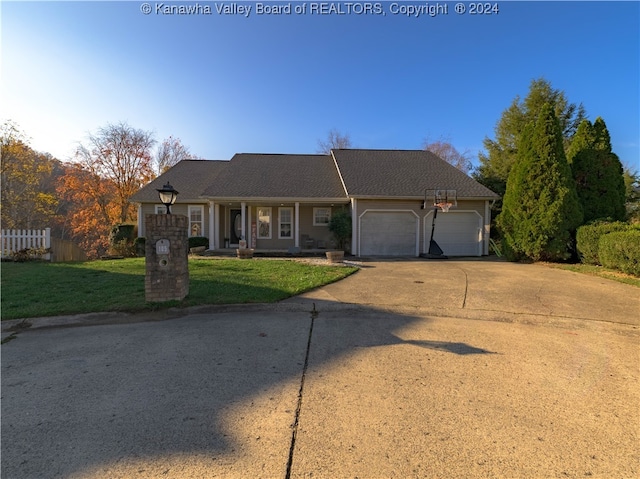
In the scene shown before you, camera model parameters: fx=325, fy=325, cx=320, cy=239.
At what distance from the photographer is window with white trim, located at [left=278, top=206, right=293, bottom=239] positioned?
16.3m

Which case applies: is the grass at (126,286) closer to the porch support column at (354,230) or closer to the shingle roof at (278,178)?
the porch support column at (354,230)

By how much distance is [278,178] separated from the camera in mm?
16938

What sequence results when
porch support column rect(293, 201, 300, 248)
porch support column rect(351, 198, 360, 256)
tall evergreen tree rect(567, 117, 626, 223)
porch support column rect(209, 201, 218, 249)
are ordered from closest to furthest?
tall evergreen tree rect(567, 117, 626, 223), porch support column rect(351, 198, 360, 256), porch support column rect(209, 201, 218, 249), porch support column rect(293, 201, 300, 248)

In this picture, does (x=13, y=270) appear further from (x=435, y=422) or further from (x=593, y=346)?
(x=593, y=346)

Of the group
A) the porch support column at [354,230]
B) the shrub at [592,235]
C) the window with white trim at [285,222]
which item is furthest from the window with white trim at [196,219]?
the shrub at [592,235]

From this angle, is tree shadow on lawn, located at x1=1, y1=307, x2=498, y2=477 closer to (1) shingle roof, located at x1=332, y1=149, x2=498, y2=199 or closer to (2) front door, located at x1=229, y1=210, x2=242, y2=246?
(1) shingle roof, located at x1=332, y1=149, x2=498, y2=199

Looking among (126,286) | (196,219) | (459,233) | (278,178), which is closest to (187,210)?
(196,219)

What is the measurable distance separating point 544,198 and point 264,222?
11840mm

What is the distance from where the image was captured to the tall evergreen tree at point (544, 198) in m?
11.4

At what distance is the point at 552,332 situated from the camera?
4777 millimetres

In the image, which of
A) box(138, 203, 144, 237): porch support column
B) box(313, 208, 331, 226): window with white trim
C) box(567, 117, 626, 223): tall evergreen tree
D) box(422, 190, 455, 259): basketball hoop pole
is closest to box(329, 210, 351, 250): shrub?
box(313, 208, 331, 226): window with white trim

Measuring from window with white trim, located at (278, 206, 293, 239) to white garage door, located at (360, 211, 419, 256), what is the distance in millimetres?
3760

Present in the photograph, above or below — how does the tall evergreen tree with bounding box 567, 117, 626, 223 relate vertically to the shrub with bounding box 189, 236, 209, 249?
above

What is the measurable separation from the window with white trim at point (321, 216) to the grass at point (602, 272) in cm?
935
